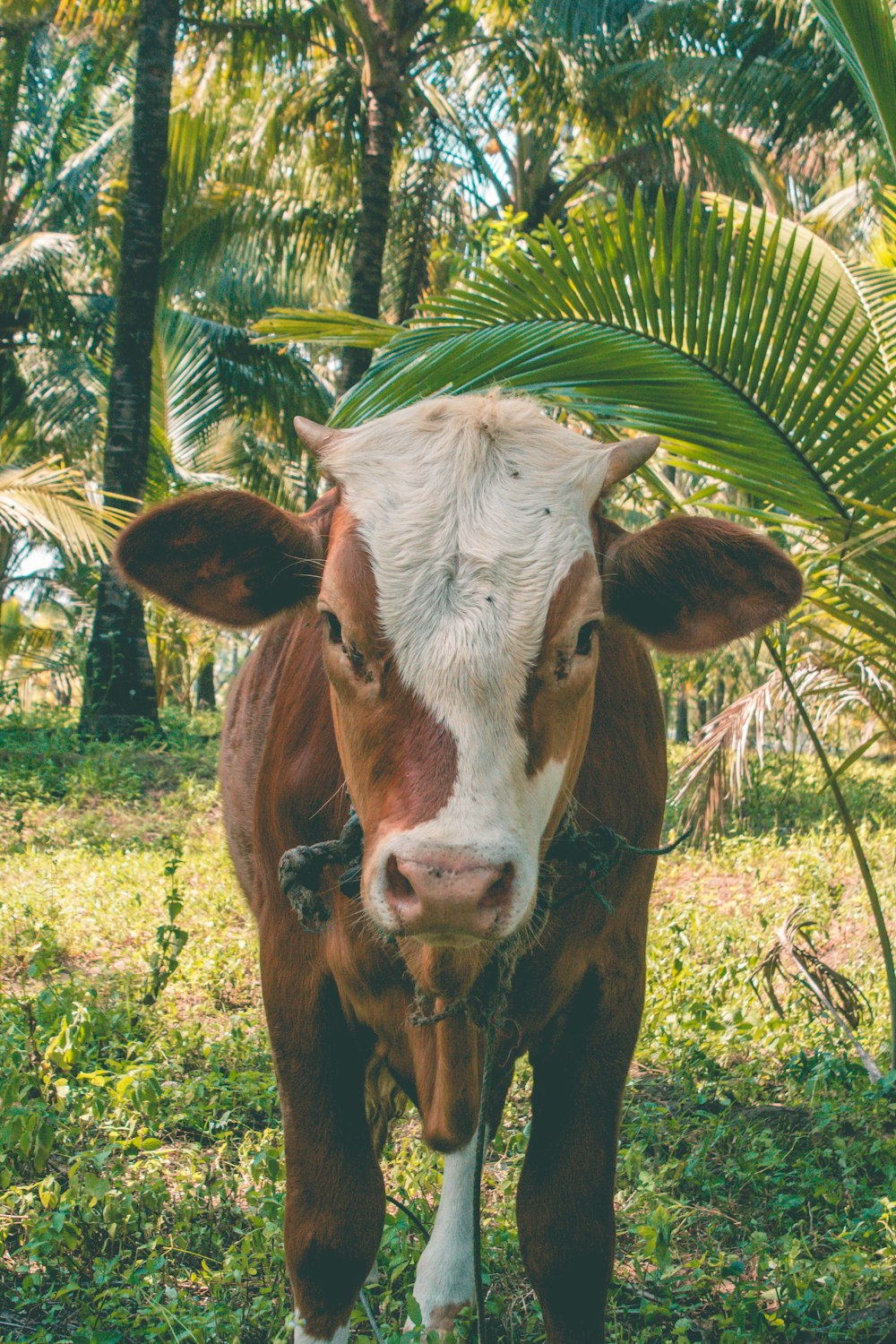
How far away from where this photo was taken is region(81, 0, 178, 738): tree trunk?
984cm

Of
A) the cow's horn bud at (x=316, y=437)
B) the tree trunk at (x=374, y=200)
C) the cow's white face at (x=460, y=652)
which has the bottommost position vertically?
the cow's white face at (x=460, y=652)

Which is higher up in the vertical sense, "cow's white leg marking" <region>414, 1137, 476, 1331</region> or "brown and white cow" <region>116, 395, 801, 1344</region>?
"brown and white cow" <region>116, 395, 801, 1344</region>

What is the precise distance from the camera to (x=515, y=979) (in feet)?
8.14

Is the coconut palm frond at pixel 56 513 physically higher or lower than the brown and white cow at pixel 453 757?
higher

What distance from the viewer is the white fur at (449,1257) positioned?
3135 mm

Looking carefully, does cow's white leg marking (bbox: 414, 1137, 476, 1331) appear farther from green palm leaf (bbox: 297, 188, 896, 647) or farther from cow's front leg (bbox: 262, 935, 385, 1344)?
green palm leaf (bbox: 297, 188, 896, 647)

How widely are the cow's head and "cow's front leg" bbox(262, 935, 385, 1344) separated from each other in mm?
813

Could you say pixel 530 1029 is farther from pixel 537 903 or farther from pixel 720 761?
pixel 720 761

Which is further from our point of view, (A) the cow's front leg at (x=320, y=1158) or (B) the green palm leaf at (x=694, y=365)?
(B) the green palm leaf at (x=694, y=365)

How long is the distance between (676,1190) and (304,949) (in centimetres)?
176

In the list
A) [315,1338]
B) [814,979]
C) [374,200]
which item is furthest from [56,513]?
[315,1338]

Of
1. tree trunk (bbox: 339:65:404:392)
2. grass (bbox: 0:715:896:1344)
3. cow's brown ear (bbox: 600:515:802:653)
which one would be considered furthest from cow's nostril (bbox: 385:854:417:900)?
tree trunk (bbox: 339:65:404:392)

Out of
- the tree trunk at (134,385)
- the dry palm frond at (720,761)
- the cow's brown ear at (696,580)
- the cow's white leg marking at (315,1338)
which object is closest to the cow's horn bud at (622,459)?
the cow's brown ear at (696,580)

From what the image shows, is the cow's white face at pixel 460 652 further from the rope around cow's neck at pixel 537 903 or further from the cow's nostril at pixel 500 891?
the rope around cow's neck at pixel 537 903
